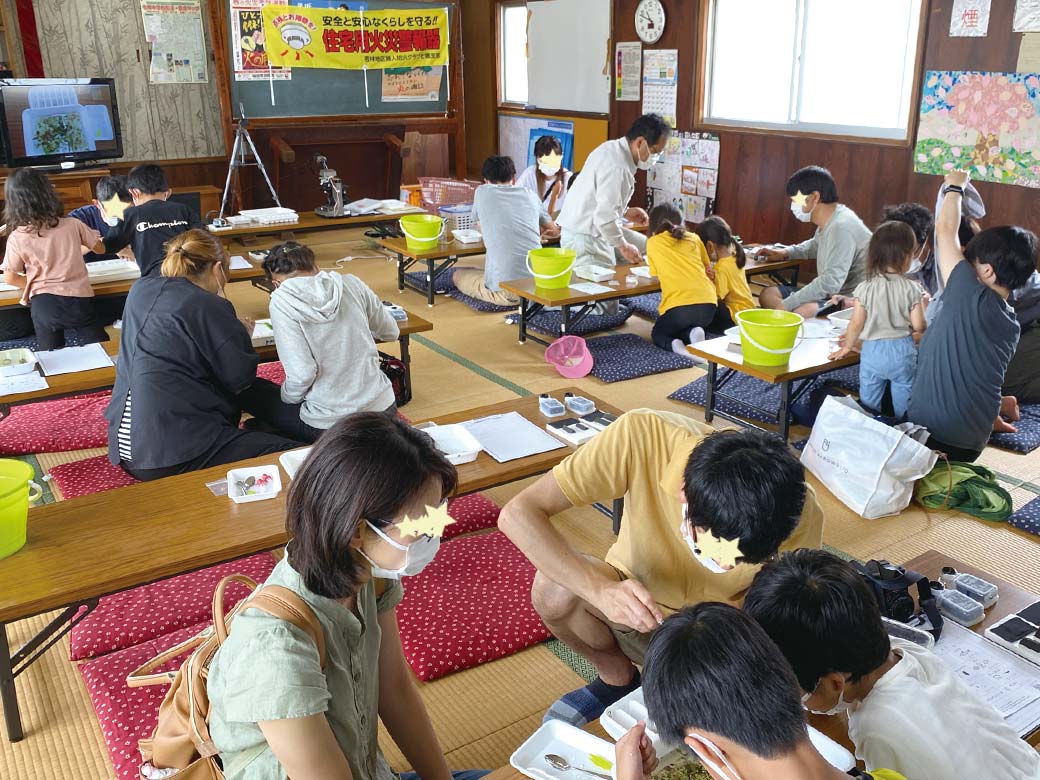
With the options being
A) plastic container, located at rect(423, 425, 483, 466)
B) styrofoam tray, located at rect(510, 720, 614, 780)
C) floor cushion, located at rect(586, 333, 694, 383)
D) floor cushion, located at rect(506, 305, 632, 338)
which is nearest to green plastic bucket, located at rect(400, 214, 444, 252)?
floor cushion, located at rect(506, 305, 632, 338)

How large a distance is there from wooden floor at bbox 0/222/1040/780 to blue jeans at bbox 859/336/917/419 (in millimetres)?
451

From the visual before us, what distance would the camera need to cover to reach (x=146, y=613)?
8.64 ft

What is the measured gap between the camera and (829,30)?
20.3 feet

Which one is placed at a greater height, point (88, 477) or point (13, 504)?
point (13, 504)

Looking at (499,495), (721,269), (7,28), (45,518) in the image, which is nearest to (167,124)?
(7,28)

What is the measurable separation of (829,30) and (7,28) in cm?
630

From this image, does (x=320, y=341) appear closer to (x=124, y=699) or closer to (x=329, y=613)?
(x=124, y=699)

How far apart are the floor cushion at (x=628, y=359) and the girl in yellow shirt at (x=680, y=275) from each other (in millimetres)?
117

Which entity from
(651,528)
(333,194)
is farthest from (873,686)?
(333,194)

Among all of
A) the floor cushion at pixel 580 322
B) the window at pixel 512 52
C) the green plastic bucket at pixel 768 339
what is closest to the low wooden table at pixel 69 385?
the green plastic bucket at pixel 768 339

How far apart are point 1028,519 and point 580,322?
9.42 feet

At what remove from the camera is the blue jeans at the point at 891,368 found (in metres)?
3.65

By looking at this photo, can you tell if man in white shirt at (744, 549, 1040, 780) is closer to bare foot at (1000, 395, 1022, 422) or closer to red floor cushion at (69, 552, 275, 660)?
red floor cushion at (69, 552, 275, 660)

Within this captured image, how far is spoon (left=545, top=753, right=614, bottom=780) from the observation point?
4.53 feet
